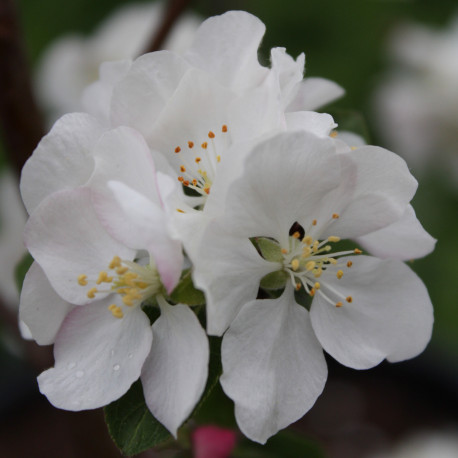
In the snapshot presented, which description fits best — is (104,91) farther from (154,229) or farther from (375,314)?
(375,314)

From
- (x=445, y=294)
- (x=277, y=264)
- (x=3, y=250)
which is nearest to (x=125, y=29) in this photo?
(x=3, y=250)

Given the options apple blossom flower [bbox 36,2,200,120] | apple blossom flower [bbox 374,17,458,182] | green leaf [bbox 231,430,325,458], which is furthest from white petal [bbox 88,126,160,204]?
apple blossom flower [bbox 374,17,458,182]

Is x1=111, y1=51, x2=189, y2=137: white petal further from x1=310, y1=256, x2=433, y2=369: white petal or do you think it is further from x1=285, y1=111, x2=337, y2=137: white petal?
x1=310, y1=256, x2=433, y2=369: white petal

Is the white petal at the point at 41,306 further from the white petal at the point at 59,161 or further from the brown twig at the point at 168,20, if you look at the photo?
the brown twig at the point at 168,20

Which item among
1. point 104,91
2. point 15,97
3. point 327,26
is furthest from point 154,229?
point 327,26

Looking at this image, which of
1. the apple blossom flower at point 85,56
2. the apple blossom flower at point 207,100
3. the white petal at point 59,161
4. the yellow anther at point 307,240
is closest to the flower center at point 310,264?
the yellow anther at point 307,240

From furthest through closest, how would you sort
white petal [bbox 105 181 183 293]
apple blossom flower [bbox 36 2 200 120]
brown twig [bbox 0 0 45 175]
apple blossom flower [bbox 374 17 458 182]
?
apple blossom flower [bbox 374 17 458 182], apple blossom flower [bbox 36 2 200 120], brown twig [bbox 0 0 45 175], white petal [bbox 105 181 183 293]

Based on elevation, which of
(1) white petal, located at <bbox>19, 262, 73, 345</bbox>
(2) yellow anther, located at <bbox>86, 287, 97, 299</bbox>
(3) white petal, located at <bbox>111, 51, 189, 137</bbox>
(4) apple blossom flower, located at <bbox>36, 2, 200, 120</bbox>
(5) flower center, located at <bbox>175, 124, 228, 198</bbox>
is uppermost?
(3) white petal, located at <bbox>111, 51, 189, 137</bbox>
